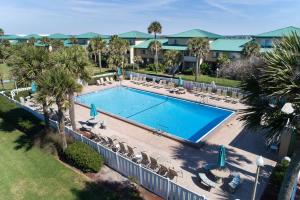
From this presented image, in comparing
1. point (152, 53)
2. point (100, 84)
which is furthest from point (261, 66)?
point (152, 53)

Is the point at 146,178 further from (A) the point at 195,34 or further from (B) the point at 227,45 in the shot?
(A) the point at 195,34

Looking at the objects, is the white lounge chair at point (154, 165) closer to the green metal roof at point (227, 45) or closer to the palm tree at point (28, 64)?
the palm tree at point (28, 64)

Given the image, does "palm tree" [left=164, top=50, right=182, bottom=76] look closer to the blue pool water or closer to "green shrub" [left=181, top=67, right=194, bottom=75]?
"green shrub" [left=181, top=67, right=194, bottom=75]

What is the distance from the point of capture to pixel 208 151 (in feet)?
47.6

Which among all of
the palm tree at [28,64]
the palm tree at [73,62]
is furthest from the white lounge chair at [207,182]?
the palm tree at [28,64]

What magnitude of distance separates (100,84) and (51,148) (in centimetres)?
1981

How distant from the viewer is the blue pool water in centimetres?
2022

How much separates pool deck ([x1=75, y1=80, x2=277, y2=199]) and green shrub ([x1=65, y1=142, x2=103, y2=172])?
3.02 metres

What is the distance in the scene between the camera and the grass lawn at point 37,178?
1077 centimetres

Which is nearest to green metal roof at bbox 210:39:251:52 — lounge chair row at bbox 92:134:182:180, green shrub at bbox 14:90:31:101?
green shrub at bbox 14:90:31:101

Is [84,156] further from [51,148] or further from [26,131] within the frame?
[26,131]

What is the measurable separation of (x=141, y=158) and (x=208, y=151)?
175 inches

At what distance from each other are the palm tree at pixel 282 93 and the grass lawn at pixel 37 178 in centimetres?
783

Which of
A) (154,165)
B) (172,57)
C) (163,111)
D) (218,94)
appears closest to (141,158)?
(154,165)
